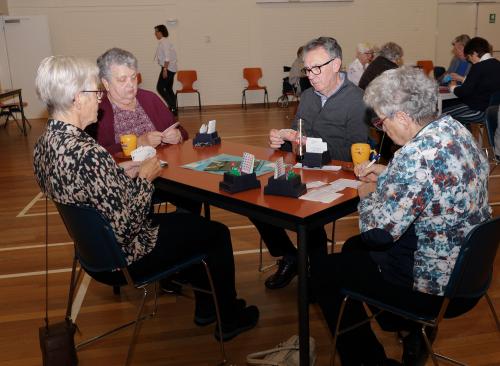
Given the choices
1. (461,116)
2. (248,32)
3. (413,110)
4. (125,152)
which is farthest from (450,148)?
(248,32)

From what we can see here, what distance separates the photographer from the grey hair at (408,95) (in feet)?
6.20

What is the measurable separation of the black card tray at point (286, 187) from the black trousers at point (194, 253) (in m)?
0.52

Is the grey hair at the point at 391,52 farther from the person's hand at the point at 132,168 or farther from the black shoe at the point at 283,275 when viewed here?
the person's hand at the point at 132,168

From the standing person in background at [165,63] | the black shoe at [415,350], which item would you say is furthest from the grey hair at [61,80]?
the standing person in background at [165,63]

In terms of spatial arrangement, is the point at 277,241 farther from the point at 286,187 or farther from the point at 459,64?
the point at 459,64

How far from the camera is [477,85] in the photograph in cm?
583

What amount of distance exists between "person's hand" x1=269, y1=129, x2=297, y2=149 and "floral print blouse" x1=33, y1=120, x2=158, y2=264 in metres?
0.94

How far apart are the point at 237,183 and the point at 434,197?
0.80 m

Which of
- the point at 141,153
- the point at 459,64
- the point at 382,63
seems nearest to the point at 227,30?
the point at 459,64

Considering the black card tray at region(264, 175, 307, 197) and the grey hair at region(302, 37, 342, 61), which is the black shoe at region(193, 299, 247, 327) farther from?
the grey hair at region(302, 37, 342, 61)

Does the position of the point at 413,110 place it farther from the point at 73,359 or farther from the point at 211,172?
the point at 73,359

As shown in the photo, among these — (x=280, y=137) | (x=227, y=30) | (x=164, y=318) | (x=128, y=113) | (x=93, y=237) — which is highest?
(x=227, y=30)

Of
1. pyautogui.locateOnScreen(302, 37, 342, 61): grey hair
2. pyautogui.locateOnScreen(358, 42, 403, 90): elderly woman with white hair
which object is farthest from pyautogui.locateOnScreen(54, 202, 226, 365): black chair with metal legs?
pyautogui.locateOnScreen(358, 42, 403, 90): elderly woman with white hair

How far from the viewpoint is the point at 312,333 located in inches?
107
